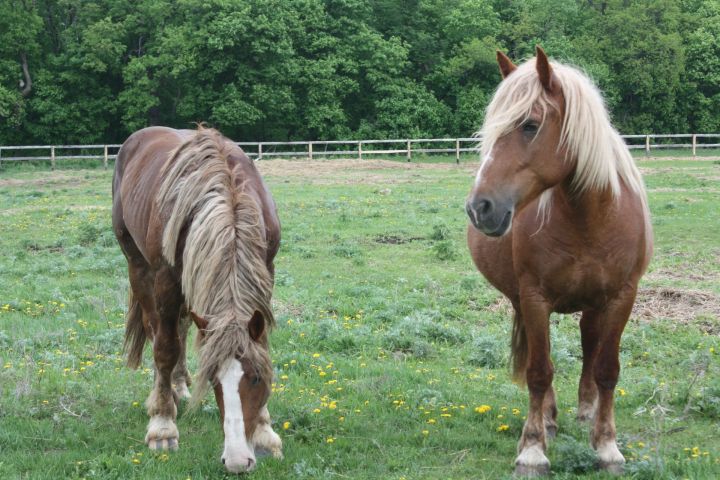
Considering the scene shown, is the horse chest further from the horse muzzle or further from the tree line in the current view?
the tree line

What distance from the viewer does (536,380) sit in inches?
166

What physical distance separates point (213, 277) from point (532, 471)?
2050mm

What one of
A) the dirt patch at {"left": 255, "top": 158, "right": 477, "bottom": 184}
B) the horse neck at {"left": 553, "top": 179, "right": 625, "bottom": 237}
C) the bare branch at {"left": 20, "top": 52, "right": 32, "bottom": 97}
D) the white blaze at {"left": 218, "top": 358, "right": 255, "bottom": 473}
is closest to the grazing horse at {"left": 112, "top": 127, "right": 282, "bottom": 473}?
the white blaze at {"left": 218, "top": 358, "right": 255, "bottom": 473}

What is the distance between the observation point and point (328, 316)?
309 inches

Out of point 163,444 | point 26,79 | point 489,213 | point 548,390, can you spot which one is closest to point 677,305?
point 548,390

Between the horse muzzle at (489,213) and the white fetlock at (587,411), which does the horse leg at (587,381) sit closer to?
the white fetlock at (587,411)

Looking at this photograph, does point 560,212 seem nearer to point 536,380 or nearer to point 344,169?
point 536,380

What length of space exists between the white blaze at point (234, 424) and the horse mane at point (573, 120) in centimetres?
169

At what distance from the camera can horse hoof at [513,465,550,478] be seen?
4051 mm

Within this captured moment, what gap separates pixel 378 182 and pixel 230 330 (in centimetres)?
2001

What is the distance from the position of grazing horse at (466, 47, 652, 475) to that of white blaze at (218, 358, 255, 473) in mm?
1423

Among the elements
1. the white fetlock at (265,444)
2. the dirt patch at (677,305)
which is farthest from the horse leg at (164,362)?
the dirt patch at (677,305)

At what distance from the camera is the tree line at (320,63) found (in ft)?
127

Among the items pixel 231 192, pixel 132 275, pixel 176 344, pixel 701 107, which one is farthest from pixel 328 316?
pixel 701 107
